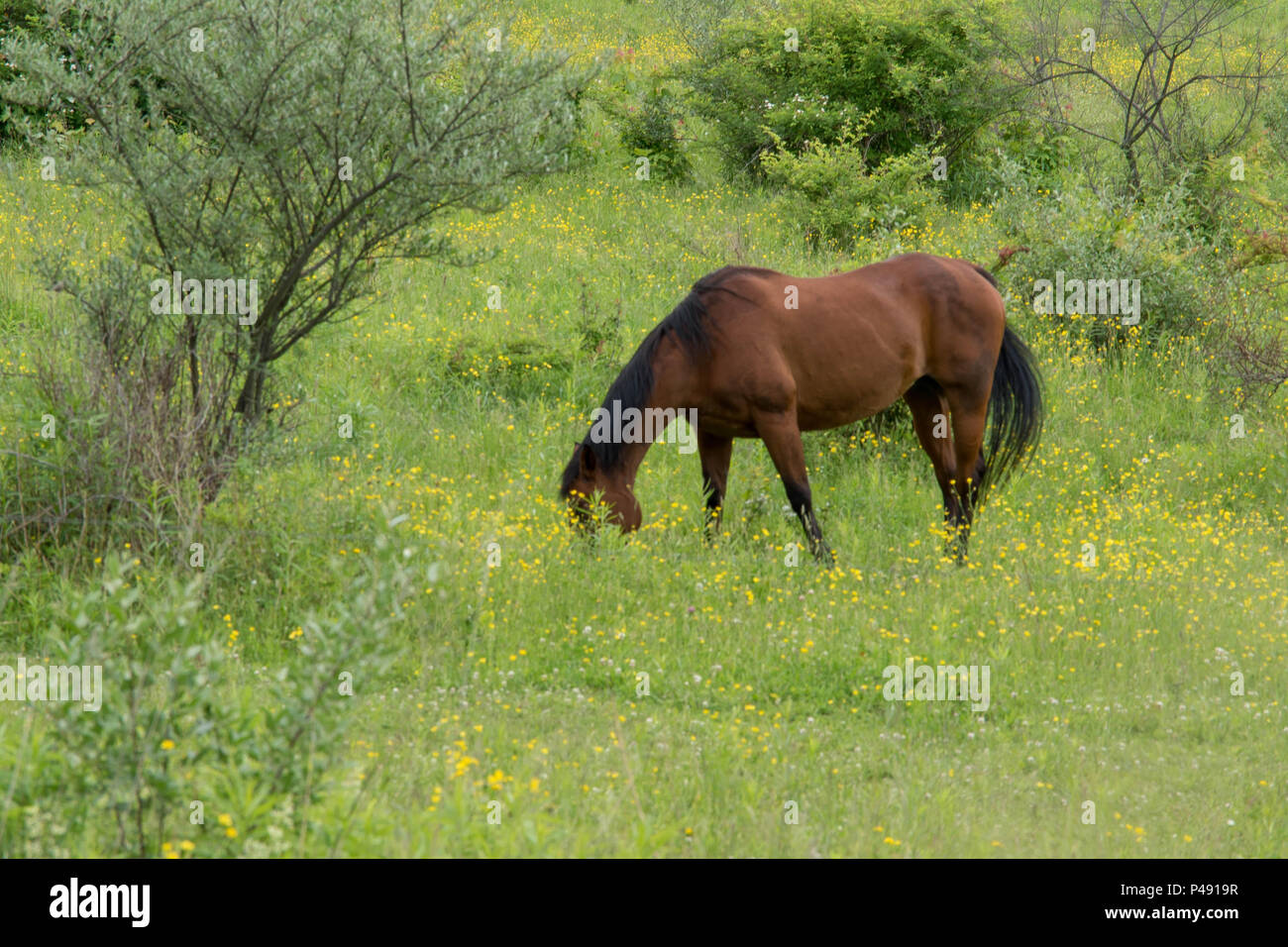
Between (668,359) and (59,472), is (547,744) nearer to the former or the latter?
(668,359)

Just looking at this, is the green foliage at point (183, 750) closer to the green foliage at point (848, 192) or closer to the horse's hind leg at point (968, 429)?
the horse's hind leg at point (968, 429)

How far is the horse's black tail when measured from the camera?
934cm

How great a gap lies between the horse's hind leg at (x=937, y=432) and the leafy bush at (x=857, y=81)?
785 centimetres

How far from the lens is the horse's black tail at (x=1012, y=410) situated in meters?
9.34

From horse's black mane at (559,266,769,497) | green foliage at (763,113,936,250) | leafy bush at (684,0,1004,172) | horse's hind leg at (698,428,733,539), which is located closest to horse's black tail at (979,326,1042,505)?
horse's hind leg at (698,428,733,539)

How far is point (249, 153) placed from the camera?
7660mm

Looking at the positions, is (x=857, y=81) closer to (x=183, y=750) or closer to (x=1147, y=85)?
(x=1147, y=85)

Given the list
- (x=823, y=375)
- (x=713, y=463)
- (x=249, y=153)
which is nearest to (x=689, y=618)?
(x=713, y=463)

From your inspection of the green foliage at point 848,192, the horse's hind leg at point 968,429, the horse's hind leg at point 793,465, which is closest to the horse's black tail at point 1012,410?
the horse's hind leg at point 968,429

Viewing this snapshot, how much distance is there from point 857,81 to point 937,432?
903 centimetres

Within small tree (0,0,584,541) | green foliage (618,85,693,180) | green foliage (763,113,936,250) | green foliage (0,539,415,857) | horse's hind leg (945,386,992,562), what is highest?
green foliage (618,85,693,180)

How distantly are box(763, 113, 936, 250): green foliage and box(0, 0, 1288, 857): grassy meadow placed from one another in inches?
104

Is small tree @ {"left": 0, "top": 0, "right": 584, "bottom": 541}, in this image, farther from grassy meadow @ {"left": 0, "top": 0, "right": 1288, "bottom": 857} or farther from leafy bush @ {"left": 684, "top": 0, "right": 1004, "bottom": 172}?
leafy bush @ {"left": 684, "top": 0, "right": 1004, "bottom": 172}
